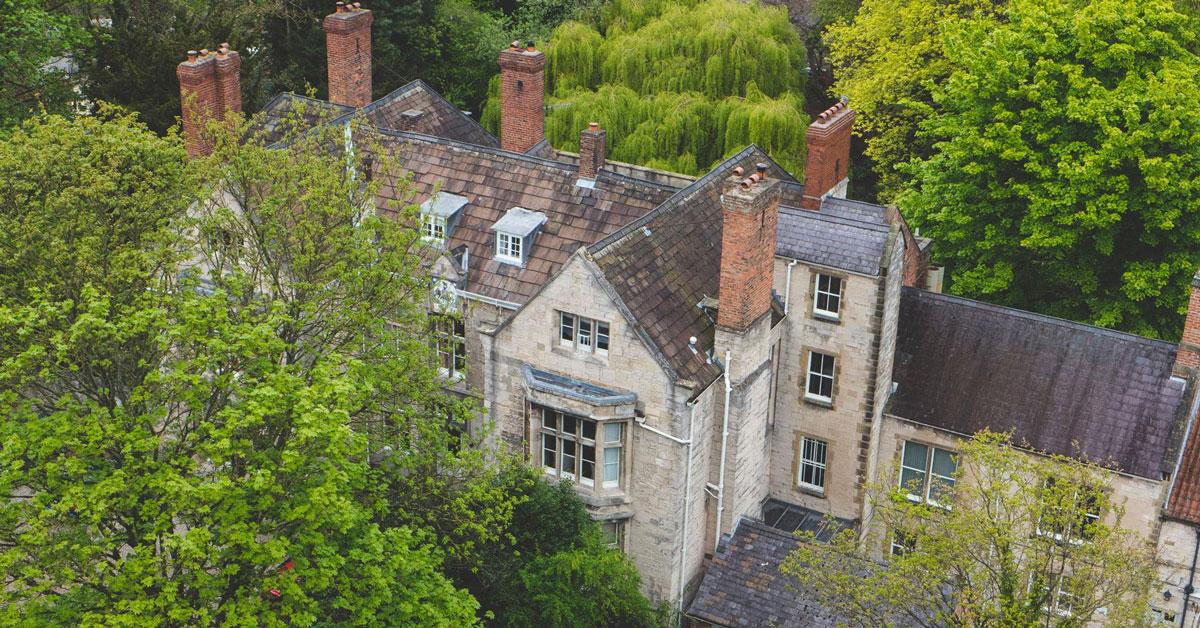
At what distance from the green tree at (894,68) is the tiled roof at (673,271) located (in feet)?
62.5

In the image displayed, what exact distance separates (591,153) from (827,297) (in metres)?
8.80

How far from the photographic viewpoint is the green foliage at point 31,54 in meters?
50.5

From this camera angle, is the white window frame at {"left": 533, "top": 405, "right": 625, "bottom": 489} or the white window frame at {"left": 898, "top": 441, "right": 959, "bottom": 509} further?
the white window frame at {"left": 898, "top": 441, "right": 959, "bottom": 509}

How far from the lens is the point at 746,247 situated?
36.0 meters

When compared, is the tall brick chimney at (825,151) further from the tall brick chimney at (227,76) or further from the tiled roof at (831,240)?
the tall brick chimney at (227,76)

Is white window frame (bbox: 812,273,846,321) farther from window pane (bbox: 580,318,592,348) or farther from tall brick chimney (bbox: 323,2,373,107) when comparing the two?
tall brick chimney (bbox: 323,2,373,107)

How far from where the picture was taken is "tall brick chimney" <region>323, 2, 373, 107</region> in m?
50.4

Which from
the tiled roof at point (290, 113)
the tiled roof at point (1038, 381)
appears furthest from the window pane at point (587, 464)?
the tiled roof at point (290, 113)

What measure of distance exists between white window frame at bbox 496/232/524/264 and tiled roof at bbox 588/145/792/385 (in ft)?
14.4

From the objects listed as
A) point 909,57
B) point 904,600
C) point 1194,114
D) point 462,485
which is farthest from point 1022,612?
point 909,57

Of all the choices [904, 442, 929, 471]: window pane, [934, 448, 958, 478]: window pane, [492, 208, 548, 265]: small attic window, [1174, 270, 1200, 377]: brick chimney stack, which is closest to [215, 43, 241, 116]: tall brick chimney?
[492, 208, 548, 265]: small attic window

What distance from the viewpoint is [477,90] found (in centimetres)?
7231

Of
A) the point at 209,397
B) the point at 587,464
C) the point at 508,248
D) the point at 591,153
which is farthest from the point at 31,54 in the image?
the point at 587,464

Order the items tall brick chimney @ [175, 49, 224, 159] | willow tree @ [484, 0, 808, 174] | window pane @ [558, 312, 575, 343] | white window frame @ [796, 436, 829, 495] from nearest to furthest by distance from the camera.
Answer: window pane @ [558, 312, 575, 343] < white window frame @ [796, 436, 829, 495] < tall brick chimney @ [175, 49, 224, 159] < willow tree @ [484, 0, 808, 174]
